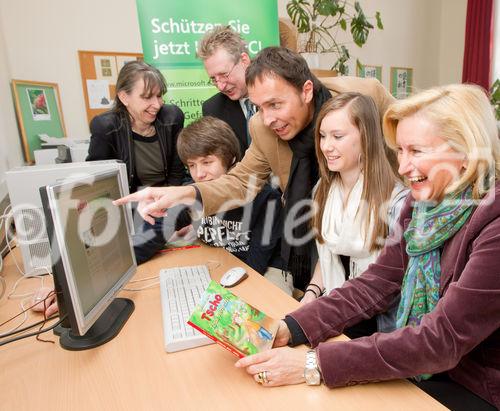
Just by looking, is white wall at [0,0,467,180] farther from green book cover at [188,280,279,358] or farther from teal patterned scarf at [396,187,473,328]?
teal patterned scarf at [396,187,473,328]

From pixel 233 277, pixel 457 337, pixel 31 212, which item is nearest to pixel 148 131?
pixel 31 212

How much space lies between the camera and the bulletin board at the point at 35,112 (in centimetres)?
257

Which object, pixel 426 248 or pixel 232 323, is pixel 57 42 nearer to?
pixel 232 323

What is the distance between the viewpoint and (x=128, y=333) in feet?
3.26

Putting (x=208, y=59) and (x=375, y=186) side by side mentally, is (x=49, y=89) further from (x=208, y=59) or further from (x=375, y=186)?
(x=375, y=186)

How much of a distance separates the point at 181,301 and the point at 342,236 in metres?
0.61

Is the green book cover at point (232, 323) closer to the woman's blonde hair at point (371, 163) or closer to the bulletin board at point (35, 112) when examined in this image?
the woman's blonde hair at point (371, 163)

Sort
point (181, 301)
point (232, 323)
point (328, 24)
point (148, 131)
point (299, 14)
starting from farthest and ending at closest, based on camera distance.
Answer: point (328, 24)
point (299, 14)
point (148, 131)
point (181, 301)
point (232, 323)

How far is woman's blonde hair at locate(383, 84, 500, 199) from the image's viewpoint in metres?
0.82

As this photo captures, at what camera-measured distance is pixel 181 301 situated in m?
1.11

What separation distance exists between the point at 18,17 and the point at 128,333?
2608 millimetres

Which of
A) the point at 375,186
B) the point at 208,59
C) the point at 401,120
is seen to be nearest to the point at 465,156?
the point at 401,120

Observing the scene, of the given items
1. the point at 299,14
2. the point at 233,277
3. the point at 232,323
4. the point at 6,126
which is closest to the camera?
the point at 232,323

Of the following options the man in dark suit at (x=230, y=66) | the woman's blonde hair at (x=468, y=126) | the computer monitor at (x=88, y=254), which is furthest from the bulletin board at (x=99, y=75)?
the woman's blonde hair at (x=468, y=126)
